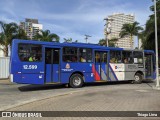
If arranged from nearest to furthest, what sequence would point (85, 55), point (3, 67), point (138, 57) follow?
point (85, 55) < point (138, 57) < point (3, 67)

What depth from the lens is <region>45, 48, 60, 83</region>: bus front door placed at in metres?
16.3

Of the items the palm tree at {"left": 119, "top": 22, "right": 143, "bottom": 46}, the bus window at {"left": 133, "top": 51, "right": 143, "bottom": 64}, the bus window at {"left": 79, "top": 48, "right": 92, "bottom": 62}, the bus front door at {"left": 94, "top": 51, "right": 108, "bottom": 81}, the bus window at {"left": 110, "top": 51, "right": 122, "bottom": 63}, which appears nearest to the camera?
the bus window at {"left": 79, "top": 48, "right": 92, "bottom": 62}

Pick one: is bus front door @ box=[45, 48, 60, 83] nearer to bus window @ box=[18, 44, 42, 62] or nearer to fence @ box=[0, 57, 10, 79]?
bus window @ box=[18, 44, 42, 62]

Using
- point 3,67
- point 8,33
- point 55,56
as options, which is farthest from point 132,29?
point 55,56

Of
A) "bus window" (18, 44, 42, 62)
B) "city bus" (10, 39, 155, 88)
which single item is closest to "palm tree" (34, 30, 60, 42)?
"city bus" (10, 39, 155, 88)

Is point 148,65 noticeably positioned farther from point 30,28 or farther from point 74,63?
point 30,28

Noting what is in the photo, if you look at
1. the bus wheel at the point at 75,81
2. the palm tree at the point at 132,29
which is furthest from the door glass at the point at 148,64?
the palm tree at the point at 132,29

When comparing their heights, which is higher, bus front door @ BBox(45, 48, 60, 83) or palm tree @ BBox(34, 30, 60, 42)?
palm tree @ BBox(34, 30, 60, 42)

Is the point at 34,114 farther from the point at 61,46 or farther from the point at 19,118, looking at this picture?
the point at 61,46

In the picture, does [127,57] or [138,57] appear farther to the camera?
[138,57]

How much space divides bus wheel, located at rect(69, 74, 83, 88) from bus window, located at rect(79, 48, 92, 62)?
110 cm

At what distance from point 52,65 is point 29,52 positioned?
1.64 metres

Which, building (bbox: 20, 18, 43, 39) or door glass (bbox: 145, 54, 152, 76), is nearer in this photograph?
door glass (bbox: 145, 54, 152, 76)

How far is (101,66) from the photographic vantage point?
18891mm
